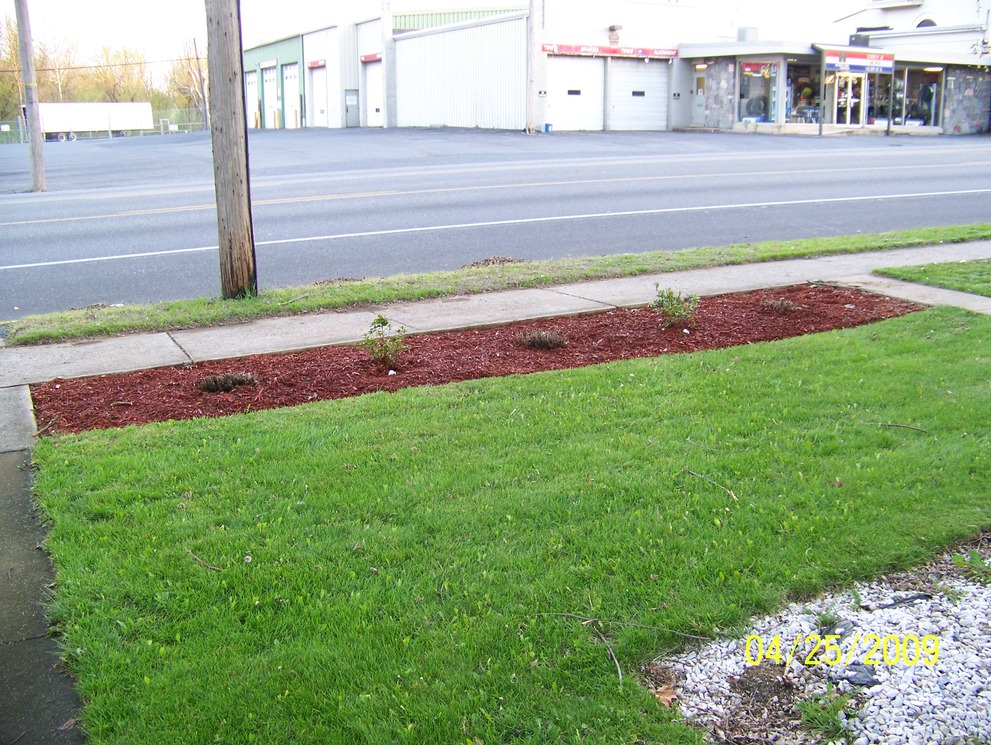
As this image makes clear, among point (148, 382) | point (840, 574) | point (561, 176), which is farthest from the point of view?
point (561, 176)

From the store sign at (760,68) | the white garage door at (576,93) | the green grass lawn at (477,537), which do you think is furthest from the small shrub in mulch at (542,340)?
the store sign at (760,68)

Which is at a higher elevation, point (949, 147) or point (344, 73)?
point (344, 73)

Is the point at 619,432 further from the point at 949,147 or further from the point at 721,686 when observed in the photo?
the point at 949,147

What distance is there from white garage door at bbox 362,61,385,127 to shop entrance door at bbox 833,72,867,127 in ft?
76.4

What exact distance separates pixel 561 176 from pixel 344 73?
3672 cm

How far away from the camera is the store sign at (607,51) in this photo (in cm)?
3992

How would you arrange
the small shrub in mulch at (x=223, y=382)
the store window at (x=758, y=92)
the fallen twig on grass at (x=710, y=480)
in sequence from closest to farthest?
the fallen twig on grass at (x=710, y=480), the small shrub in mulch at (x=223, y=382), the store window at (x=758, y=92)

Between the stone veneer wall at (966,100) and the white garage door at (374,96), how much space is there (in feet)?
94.0

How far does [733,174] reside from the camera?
20719 millimetres

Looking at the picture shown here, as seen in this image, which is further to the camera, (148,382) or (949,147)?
(949,147)

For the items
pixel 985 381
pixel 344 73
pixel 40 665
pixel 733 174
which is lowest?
pixel 40 665

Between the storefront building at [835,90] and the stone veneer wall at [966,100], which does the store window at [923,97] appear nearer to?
the storefront building at [835,90]

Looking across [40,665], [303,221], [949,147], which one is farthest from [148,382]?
[949,147]

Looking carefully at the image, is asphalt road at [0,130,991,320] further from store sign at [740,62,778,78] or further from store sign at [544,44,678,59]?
store sign at [740,62,778,78]
